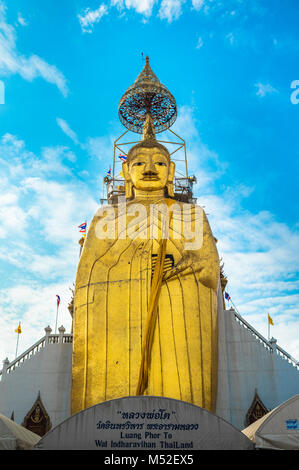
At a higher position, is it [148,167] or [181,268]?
[148,167]

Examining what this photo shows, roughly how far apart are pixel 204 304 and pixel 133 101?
24.9 ft

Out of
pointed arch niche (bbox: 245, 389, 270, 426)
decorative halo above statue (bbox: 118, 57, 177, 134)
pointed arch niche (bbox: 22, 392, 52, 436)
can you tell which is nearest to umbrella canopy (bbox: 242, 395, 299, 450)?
pointed arch niche (bbox: 245, 389, 270, 426)

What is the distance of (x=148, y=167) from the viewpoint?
423 inches

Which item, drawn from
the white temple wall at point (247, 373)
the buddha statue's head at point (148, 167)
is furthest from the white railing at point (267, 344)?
the buddha statue's head at point (148, 167)

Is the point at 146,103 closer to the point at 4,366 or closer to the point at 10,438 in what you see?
the point at 4,366

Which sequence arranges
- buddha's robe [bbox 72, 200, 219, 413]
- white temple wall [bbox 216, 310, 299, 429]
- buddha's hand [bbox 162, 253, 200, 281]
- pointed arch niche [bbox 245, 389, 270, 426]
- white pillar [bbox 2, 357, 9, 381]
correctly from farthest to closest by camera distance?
white pillar [bbox 2, 357, 9, 381]
white temple wall [bbox 216, 310, 299, 429]
pointed arch niche [bbox 245, 389, 270, 426]
buddha's hand [bbox 162, 253, 200, 281]
buddha's robe [bbox 72, 200, 219, 413]

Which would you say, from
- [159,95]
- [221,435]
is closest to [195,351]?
[221,435]

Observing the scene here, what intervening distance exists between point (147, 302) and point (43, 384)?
11.9 feet

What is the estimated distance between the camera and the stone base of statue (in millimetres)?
5223

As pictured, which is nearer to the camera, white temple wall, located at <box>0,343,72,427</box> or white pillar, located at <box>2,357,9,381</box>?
white temple wall, located at <box>0,343,72,427</box>

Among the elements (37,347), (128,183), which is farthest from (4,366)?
(128,183)

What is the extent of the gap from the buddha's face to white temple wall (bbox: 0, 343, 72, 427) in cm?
460

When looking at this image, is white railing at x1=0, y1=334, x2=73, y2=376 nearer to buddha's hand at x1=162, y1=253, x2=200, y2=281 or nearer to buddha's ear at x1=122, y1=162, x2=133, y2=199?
buddha's hand at x1=162, y1=253, x2=200, y2=281

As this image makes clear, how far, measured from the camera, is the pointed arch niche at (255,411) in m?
10.1
